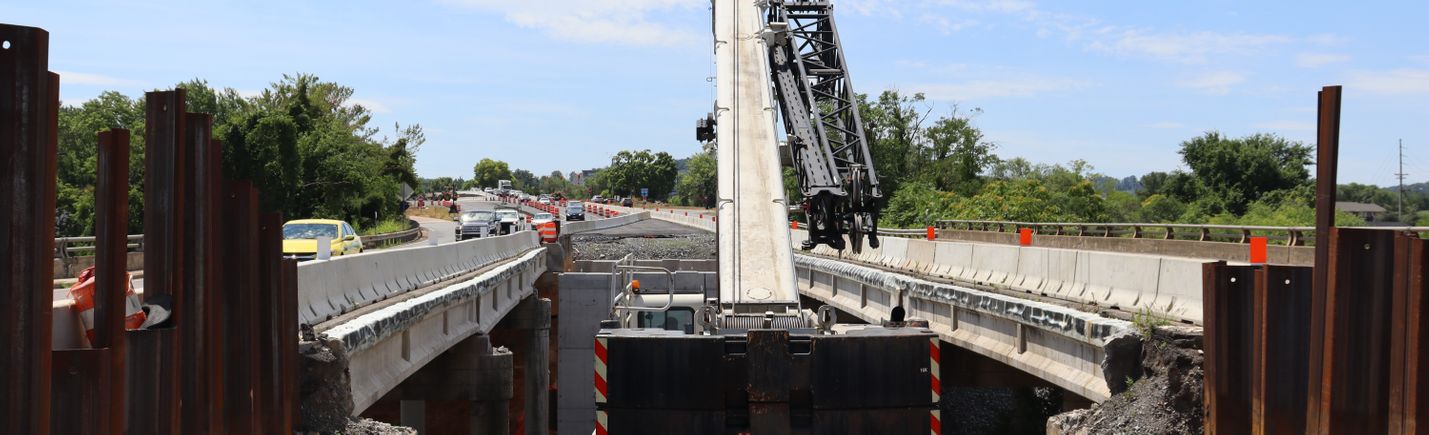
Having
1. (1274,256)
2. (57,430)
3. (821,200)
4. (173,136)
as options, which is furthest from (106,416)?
(1274,256)

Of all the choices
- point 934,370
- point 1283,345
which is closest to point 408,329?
point 934,370

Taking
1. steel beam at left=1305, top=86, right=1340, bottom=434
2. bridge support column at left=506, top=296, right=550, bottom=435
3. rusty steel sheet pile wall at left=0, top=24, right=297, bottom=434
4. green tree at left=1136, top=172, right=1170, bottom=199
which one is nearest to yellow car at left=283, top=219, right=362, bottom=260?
bridge support column at left=506, top=296, right=550, bottom=435

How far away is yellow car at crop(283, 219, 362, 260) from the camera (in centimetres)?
2491

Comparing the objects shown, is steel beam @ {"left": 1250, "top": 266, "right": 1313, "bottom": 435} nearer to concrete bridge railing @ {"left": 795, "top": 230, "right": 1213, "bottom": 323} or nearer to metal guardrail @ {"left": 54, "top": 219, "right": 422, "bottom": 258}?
concrete bridge railing @ {"left": 795, "top": 230, "right": 1213, "bottom": 323}

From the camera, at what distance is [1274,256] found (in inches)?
1051

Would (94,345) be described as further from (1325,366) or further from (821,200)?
(821,200)

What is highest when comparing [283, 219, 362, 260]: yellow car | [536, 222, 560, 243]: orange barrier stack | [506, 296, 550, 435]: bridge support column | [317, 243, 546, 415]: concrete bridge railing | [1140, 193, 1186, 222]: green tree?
[1140, 193, 1186, 222]: green tree

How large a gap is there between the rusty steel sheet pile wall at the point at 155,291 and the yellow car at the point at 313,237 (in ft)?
50.0

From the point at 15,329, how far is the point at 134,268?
2298 centimetres

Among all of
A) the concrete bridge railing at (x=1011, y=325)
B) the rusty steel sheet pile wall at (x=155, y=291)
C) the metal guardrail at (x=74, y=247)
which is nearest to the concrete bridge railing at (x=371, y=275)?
the rusty steel sheet pile wall at (x=155, y=291)

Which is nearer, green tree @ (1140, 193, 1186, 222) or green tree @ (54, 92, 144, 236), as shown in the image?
green tree @ (54, 92, 144, 236)

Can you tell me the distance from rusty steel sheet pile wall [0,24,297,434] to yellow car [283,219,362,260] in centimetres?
1525

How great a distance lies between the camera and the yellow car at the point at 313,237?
24906 mm

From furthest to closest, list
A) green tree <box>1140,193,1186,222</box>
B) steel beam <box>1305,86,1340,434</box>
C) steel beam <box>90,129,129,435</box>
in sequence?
green tree <box>1140,193,1186,222</box> → steel beam <box>1305,86,1340,434</box> → steel beam <box>90,129,129,435</box>
